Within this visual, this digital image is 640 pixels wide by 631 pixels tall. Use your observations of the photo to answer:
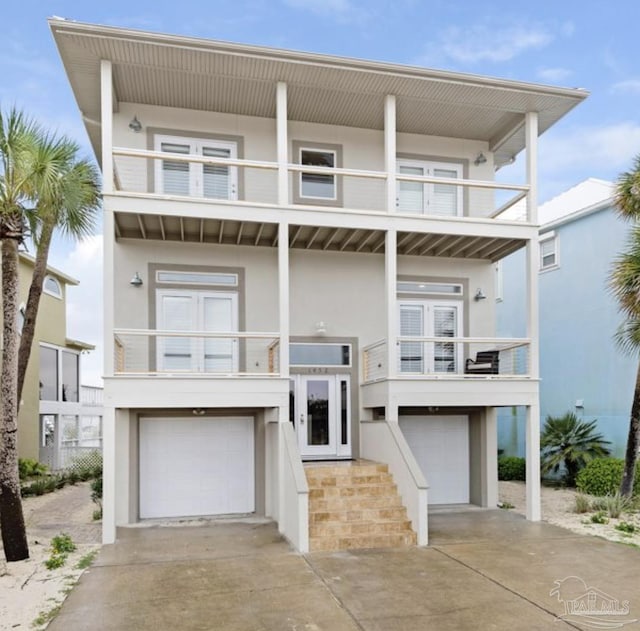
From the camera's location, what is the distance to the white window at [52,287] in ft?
69.2

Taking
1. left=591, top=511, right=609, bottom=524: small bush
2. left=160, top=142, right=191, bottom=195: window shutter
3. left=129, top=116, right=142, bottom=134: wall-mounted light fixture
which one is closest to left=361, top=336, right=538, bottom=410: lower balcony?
left=591, top=511, right=609, bottom=524: small bush

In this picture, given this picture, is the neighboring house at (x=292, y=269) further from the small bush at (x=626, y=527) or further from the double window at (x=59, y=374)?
the double window at (x=59, y=374)

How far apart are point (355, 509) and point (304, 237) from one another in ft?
17.8

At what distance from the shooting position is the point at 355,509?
404 inches

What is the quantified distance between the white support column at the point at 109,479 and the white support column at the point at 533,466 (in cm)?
749

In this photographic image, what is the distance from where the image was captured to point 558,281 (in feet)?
57.3

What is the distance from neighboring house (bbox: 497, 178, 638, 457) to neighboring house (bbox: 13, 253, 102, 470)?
1461 cm

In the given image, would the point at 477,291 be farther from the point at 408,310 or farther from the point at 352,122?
the point at 352,122

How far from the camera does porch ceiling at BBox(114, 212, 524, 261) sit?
11.5 meters

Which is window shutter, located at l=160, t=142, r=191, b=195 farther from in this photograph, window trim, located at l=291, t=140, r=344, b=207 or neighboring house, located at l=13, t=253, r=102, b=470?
neighboring house, located at l=13, t=253, r=102, b=470

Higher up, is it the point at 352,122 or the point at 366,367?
the point at 352,122

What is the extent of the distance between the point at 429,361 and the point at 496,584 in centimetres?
618

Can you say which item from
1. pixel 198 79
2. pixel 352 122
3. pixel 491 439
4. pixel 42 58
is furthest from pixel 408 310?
pixel 42 58

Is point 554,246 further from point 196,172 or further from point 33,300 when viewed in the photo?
point 33,300
